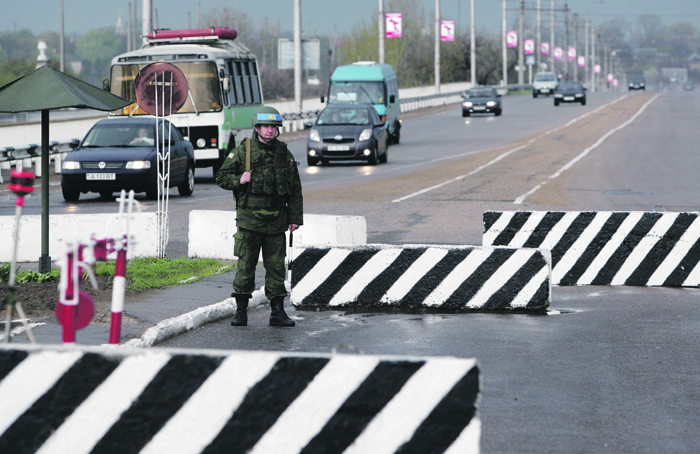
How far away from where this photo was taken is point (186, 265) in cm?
1207

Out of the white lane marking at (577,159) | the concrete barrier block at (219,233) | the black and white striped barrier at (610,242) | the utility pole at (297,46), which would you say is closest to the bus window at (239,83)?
the white lane marking at (577,159)

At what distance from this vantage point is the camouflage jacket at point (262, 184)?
27.8 feet

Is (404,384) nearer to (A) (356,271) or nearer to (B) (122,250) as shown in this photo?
(B) (122,250)

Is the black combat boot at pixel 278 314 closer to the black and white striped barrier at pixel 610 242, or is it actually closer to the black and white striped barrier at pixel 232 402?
the black and white striped barrier at pixel 610 242

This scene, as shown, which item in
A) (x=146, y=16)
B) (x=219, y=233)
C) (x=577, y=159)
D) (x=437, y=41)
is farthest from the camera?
(x=437, y=41)

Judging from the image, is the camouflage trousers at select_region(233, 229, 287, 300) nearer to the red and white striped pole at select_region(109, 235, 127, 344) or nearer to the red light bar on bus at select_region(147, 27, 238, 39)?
the red and white striped pole at select_region(109, 235, 127, 344)

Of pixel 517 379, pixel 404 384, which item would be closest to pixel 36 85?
pixel 517 379

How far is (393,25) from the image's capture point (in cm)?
7350

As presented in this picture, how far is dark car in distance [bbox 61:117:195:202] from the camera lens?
20.6 m

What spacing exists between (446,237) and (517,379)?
26.9 feet

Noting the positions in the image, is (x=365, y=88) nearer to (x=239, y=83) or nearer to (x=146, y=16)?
(x=146, y=16)

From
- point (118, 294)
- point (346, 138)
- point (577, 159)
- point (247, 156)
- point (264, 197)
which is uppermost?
point (346, 138)

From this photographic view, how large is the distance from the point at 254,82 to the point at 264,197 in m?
21.3

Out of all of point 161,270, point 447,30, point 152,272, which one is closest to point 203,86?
point 161,270
